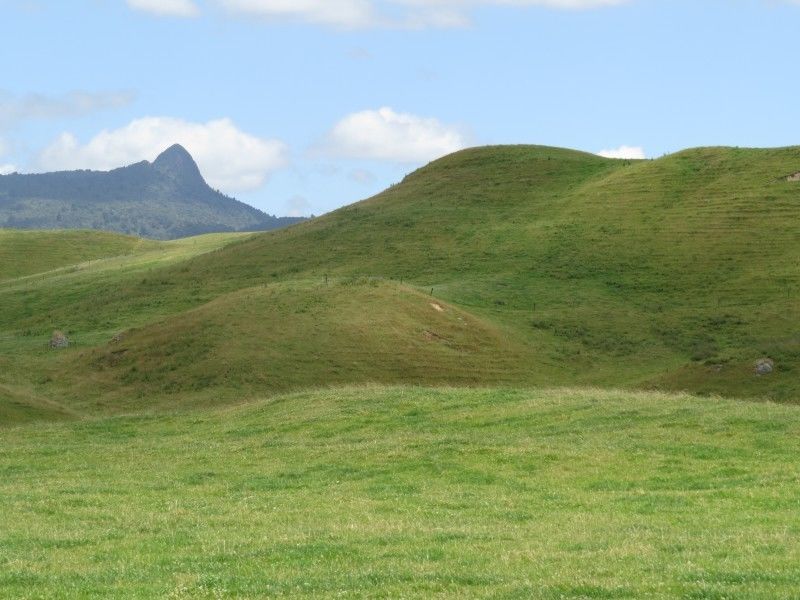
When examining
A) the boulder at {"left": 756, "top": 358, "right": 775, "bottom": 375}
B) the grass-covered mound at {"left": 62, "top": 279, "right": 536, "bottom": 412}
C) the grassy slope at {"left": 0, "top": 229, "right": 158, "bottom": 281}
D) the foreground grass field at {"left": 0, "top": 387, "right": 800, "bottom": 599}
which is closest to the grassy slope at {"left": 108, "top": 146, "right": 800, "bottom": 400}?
the boulder at {"left": 756, "top": 358, "right": 775, "bottom": 375}

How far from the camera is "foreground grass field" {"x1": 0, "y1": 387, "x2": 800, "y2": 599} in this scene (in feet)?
46.3

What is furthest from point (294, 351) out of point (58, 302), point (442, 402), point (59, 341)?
point (58, 302)

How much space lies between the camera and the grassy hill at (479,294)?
60.0 metres

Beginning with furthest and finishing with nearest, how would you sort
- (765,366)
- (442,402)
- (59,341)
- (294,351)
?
(59,341) → (294,351) → (765,366) → (442,402)

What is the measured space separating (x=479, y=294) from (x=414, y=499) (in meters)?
55.0

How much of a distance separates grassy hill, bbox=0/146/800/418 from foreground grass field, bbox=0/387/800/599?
43.4ft

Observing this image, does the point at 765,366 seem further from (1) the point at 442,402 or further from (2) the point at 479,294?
(2) the point at 479,294

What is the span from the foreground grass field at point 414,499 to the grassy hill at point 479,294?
13216 mm

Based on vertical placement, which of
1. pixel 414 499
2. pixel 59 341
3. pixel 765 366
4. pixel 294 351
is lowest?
pixel 414 499

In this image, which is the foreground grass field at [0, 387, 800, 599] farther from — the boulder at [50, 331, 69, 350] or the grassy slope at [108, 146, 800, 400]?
the boulder at [50, 331, 69, 350]

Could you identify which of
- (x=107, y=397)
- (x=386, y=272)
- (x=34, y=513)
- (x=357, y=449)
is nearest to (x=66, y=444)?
(x=357, y=449)

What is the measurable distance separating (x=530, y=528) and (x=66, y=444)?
73.0 feet

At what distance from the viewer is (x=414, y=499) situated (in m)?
23.8

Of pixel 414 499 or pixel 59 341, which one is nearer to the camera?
pixel 414 499
